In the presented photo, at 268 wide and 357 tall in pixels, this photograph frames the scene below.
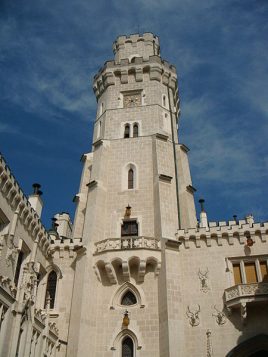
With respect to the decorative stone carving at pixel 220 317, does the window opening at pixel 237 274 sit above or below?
above

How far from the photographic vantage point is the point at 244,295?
74.2ft

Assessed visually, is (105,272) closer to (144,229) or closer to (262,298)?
(144,229)

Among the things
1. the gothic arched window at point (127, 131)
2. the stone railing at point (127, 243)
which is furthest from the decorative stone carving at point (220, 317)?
the gothic arched window at point (127, 131)

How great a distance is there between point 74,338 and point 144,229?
8146 mm

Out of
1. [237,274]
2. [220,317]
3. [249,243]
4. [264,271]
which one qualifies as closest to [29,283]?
Answer: [220,317]

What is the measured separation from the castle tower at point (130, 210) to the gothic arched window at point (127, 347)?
0.06 metres

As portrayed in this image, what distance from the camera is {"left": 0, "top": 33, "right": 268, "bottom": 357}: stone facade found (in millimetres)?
21734

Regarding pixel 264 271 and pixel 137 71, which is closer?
pixel 264 271

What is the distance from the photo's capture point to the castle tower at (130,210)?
23.1 metres

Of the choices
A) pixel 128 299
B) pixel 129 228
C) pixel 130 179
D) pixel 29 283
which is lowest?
pixel 29 283

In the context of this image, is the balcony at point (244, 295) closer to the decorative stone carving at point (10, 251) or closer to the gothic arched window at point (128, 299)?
the gothic arched window at point (128, 299)

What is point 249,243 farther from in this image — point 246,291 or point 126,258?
point 126,258

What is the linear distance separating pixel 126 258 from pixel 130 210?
4.36 m

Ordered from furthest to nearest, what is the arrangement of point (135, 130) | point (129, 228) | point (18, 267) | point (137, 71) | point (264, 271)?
point (137, 71), point (135, 130), point (129, 228), point (264, 271), point (18, 267)
